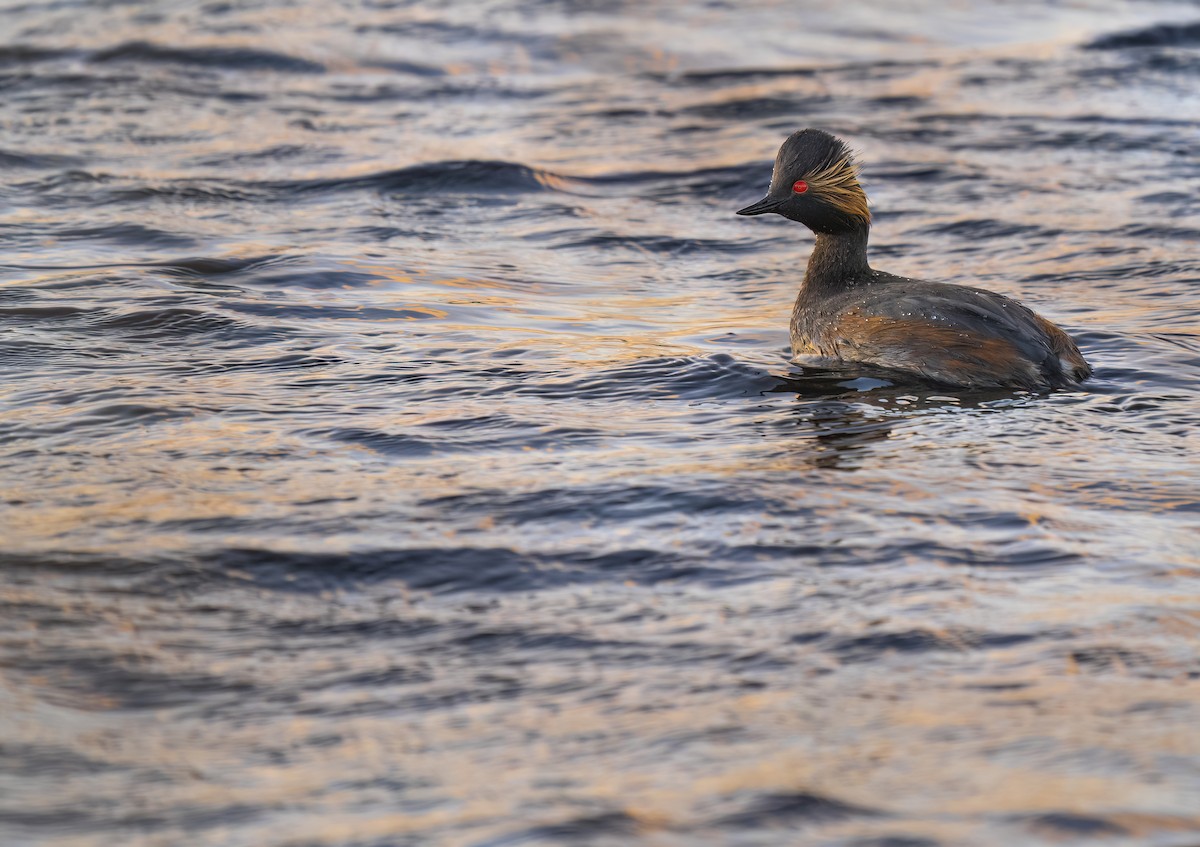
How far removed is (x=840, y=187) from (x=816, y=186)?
0.49 feet

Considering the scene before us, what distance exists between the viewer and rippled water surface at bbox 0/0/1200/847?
4.91m

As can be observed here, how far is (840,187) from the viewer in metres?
9.89

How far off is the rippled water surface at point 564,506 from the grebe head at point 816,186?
846 mm

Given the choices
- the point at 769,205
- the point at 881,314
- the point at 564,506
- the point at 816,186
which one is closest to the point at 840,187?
the point at 816,186

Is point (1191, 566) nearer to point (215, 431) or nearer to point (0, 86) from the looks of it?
point (215, 431)

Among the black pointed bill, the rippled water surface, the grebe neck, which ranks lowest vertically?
the rippled water surface

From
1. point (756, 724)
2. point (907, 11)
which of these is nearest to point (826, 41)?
point (907, 11)

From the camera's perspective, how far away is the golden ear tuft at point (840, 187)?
32.3ft

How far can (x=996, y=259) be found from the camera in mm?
12242

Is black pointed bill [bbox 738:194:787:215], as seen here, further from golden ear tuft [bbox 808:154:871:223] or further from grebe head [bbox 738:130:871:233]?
golden ear tuft [bbox 808:154:871:223]

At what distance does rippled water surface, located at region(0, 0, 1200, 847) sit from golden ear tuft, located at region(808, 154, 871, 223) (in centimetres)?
97

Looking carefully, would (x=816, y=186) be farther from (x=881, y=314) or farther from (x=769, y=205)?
(x=881, y=314)

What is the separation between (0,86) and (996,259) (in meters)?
10.6

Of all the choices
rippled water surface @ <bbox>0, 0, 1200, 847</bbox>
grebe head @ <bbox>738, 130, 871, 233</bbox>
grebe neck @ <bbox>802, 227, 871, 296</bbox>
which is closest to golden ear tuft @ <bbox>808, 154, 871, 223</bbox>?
grebe head @ <bbox>738, 130, 871, 233</bbox>
